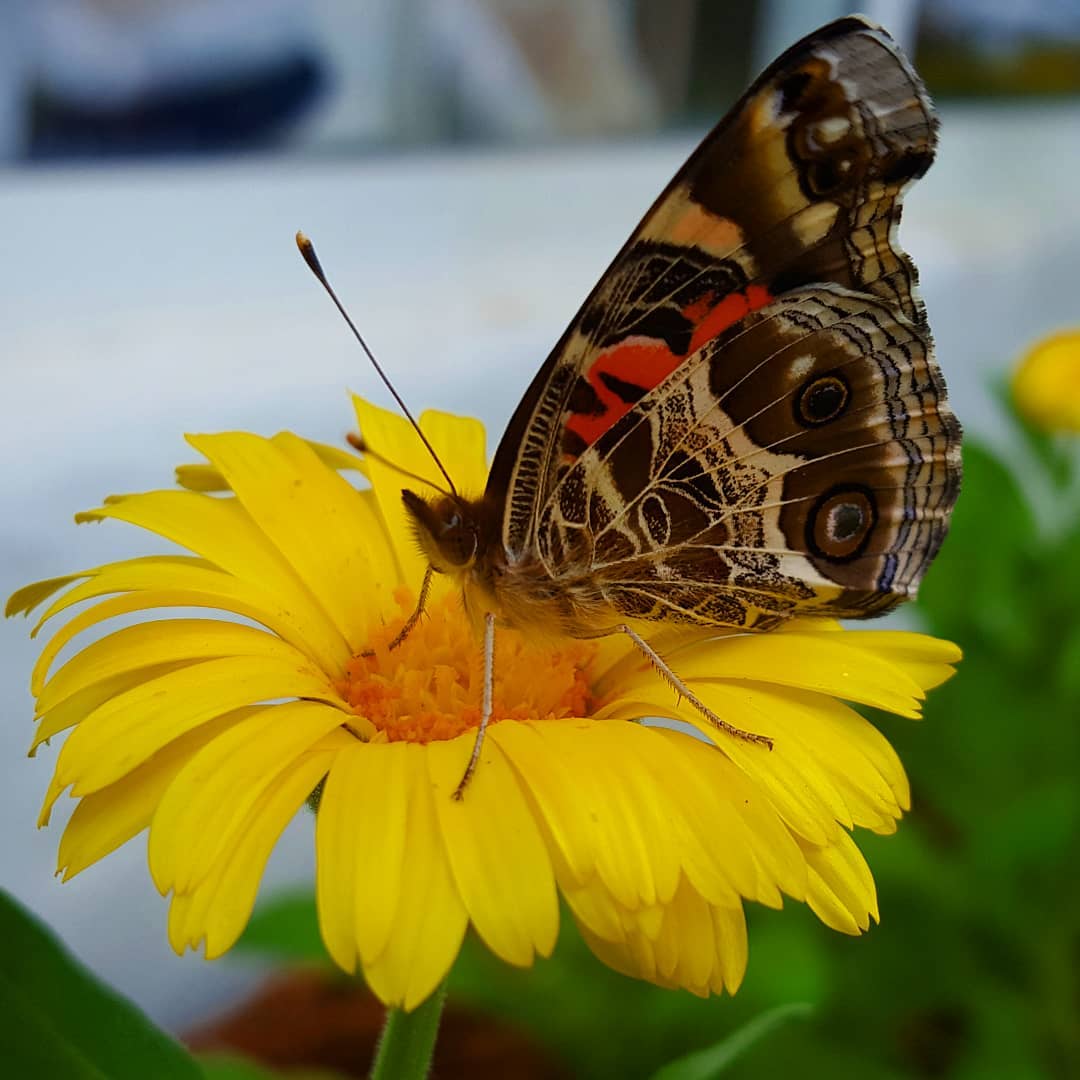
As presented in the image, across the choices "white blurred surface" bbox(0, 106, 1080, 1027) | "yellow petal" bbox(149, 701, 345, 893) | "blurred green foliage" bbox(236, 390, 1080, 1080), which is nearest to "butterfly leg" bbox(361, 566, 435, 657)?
"yellow petal" bbox(149, 701, 345, 893)

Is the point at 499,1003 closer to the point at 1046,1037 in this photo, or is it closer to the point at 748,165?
the point at 1046,1037

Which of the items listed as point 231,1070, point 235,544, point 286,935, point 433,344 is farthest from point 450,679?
point 433,344

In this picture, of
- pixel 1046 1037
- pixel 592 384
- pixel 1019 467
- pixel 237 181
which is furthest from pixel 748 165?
pixel 1019 467

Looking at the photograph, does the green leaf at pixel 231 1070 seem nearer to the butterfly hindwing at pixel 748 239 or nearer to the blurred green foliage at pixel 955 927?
the blurred green foliage at pixel 955 927

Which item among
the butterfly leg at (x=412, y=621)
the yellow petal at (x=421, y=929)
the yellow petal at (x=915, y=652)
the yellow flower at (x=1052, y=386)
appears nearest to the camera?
the yellow petal at (x=421, y=929)

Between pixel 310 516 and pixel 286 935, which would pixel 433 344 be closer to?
pixel 286 935

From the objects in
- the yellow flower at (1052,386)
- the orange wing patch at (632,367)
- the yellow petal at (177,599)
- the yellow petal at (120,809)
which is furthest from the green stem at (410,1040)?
the yellow flower at (1052,386)

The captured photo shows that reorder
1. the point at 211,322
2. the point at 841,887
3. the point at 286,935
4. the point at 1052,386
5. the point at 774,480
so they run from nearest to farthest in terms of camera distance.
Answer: the point at 841,887
the point at 774,480
the point at 286,935
the point at 1052,386
the point at 211,322
